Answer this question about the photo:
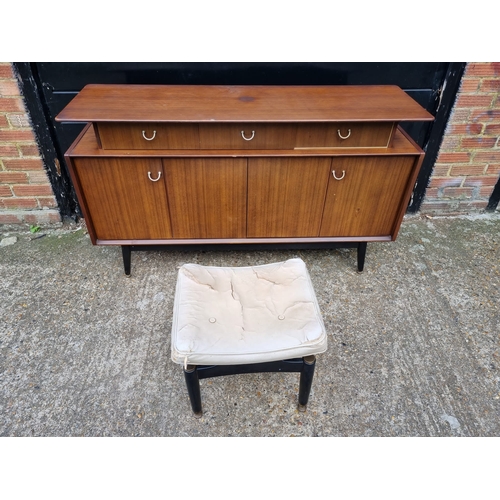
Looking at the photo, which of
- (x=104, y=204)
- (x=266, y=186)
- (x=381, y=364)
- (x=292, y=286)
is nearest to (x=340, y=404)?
(x=381, y=364)

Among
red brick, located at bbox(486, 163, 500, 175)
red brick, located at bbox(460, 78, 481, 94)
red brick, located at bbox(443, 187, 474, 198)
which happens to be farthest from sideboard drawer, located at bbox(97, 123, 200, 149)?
red brick, located at bbox(486, 163, 500, 175)

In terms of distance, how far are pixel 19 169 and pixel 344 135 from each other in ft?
6.70

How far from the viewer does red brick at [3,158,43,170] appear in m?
2.47

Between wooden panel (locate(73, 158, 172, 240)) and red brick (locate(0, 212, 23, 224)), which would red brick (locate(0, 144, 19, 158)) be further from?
wooden panel (locate(73, 158, 172, 240))

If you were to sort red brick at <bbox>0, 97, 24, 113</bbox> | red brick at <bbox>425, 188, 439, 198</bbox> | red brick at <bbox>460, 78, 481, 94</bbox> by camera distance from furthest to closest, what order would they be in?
red brick at <bbox>425, 188, 439, 198</bbox>, red brick at <bbox>460, 78, 481, 94</bbox>, red brick at <bbox>0, 97, 24, 113</bbox>

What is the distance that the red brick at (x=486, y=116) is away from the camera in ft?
8.14

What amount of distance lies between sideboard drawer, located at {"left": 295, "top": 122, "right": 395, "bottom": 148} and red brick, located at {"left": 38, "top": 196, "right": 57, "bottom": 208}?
5.70ft

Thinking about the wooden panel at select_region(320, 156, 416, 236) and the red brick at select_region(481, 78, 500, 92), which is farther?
the red brick at select_region(481, 78, 500, 92)

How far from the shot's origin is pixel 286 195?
207cm

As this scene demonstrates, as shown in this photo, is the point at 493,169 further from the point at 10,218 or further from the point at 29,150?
the point at 10,218

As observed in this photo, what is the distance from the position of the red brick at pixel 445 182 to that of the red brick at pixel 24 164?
2.67 m

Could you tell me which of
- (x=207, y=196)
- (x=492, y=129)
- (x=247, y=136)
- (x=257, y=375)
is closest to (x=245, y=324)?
(x=257, y=375)

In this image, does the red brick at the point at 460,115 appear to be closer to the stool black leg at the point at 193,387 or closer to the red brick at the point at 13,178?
the stool black leg at the point at 193,387

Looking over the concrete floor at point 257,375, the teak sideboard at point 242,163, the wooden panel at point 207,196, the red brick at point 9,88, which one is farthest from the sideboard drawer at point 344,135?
the red brick at point 9,88
